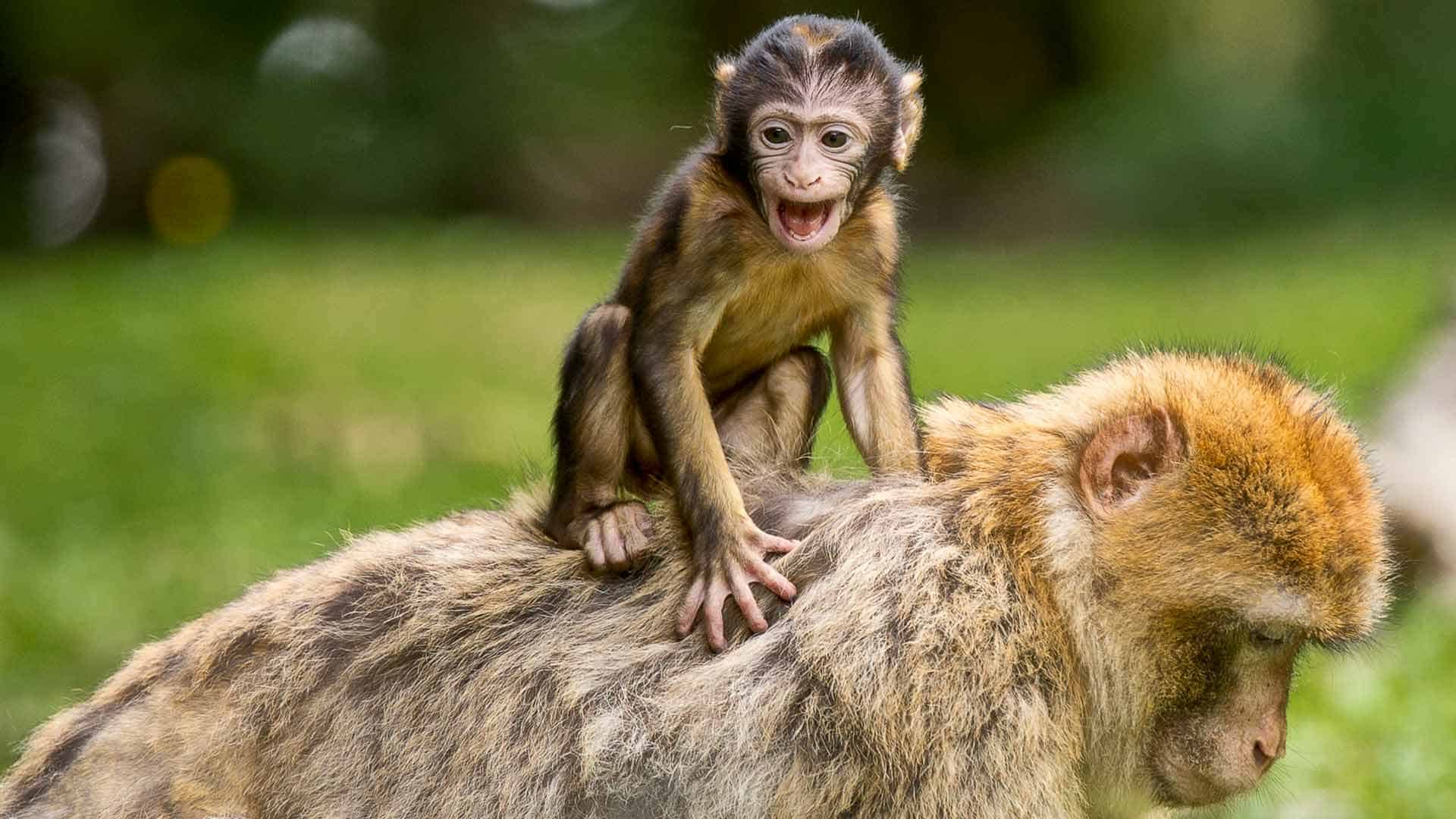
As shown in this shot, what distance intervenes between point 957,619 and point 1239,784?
2.64ft

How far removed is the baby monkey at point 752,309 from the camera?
485 centimetres

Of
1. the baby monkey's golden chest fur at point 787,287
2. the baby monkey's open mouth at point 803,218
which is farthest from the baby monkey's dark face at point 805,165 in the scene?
the baby monkey's golden chest fur at point 787,287

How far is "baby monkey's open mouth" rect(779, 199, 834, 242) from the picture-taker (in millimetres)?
4855

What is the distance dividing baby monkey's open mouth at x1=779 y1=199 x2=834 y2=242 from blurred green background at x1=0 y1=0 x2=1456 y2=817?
1.91 metres

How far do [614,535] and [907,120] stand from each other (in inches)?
60.3

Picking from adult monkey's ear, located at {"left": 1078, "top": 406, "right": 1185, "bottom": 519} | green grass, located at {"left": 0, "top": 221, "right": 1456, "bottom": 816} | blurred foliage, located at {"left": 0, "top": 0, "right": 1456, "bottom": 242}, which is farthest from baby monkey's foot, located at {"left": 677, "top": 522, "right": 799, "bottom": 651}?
blurred foliage, located at {"left": 0, "top": 0, "right": 1456, "bottom": 242}

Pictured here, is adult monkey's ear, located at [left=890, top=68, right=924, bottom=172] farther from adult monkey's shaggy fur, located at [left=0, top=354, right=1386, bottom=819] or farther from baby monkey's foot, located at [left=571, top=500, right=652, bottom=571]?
baby monkey's foot, located at [left=571, top=500, right=652, bottom=571]

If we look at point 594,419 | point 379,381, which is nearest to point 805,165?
point 594,419

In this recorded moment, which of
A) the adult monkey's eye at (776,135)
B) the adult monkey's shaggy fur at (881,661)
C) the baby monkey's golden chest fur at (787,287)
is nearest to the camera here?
the adult monkey's shaggy fur at (881,661)

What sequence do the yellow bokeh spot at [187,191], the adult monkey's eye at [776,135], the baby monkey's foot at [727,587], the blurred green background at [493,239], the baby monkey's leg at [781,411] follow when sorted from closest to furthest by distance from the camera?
1. the baby monkey's foot at [727,587]
2. the adult monkey's eye at [776,135]
3. the baby monkey's leg at [781,411]
4. the blurred green background at [493,239]
5. the yellow bokeh spot at [187,191]

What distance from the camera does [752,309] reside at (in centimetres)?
519

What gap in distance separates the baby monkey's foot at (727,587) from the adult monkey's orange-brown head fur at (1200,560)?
62cm

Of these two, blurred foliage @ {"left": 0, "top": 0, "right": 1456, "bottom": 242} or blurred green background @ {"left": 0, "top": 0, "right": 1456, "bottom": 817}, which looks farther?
blurred foliage @ {"left": 0, "top": 0, "right": 1456, "bottom": 242}

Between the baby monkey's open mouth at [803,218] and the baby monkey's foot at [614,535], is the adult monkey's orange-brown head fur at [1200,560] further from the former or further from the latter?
the baby monkey's foot at [614,535]
